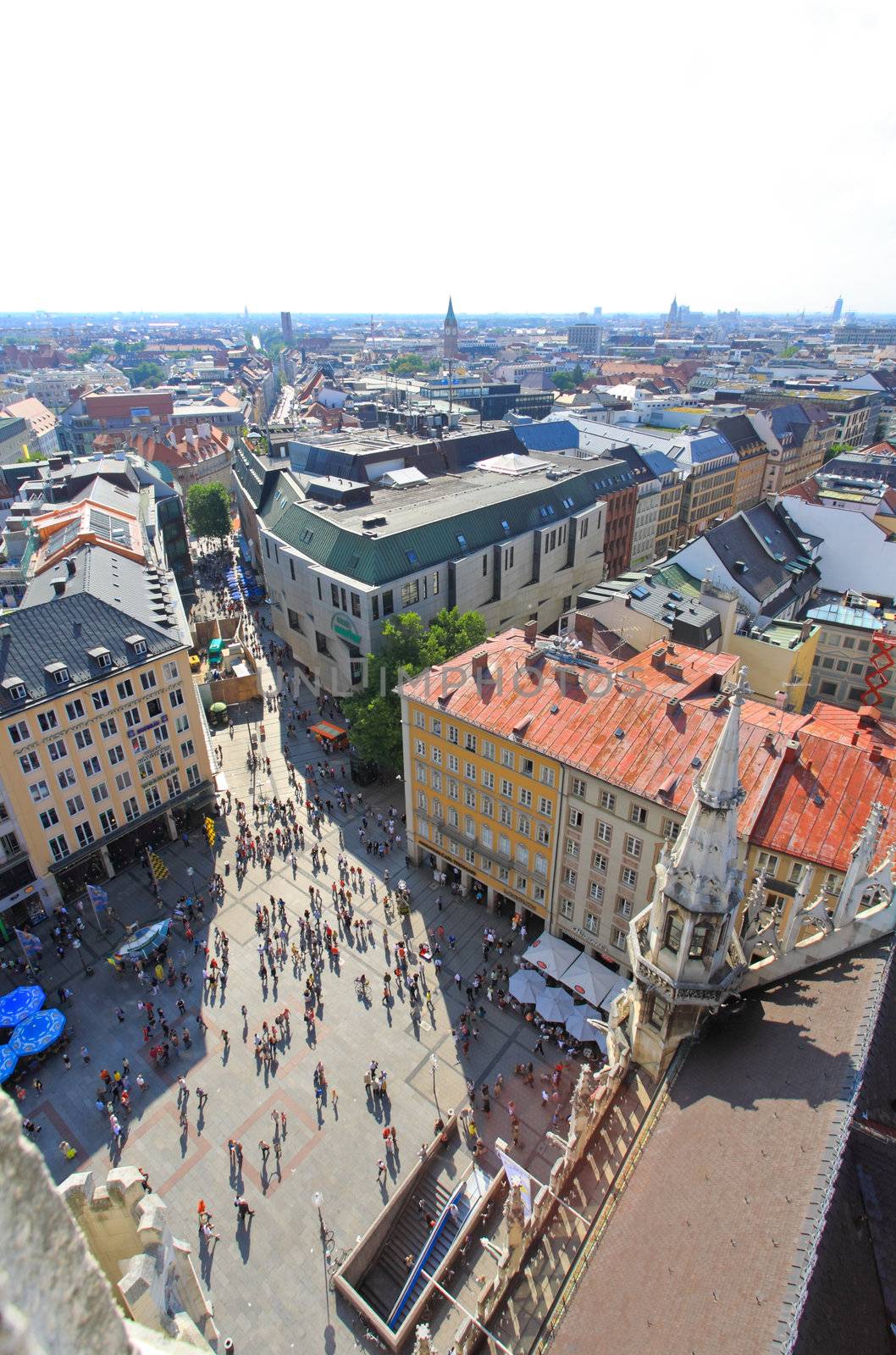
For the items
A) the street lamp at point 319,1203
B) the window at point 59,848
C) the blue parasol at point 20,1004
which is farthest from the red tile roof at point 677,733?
the blue parasol at point 20,1004

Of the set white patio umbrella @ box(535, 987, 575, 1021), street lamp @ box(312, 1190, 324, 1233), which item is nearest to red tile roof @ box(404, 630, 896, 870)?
white patio umbrella @ box(535, 987, 575, 1021)

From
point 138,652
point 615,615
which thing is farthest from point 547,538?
point 138,652

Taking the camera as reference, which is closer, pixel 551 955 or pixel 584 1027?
pixel 584 1027

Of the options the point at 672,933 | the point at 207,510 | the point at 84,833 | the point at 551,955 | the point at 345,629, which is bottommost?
the point at 551,955

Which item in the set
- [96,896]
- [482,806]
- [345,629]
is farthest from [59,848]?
[345,629]

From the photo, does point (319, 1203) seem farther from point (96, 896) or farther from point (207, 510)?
point (207, 510)

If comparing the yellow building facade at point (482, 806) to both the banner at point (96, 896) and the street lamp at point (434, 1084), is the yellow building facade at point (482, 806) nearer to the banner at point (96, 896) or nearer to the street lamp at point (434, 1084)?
the street lamp at point (434, 1084)
